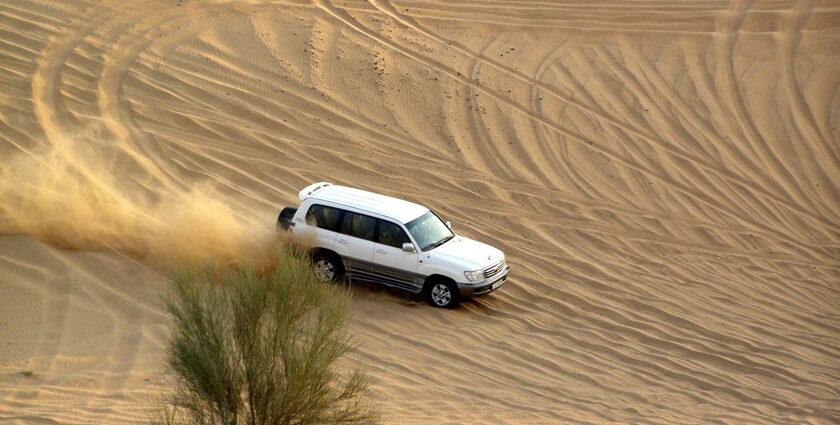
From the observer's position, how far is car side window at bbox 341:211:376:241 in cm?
1494

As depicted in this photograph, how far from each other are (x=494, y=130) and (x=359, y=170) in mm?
3578

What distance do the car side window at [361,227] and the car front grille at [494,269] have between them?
1.83 meters

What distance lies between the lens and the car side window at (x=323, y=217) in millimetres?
14992

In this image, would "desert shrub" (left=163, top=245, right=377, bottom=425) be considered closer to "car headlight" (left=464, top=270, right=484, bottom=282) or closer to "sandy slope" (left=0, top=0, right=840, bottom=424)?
"sandy slope" (left=0, top=0, right=840, bottom=424)

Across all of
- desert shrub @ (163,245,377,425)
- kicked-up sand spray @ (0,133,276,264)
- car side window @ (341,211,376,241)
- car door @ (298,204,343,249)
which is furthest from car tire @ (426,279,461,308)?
desert shrub @ (163,245,377,425)

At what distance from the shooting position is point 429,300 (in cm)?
1498

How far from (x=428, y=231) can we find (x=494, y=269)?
1.20 meters

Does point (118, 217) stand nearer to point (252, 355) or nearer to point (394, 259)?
point (394, 259)

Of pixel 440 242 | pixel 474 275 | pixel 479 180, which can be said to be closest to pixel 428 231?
pixel 440 242

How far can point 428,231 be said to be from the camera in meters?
15.2

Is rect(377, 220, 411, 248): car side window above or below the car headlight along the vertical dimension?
above

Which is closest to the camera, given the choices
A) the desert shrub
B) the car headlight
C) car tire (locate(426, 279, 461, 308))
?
the desert shrub

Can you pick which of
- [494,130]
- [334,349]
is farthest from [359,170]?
[334,349]

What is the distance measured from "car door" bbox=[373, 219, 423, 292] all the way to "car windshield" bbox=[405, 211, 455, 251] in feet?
0.67
